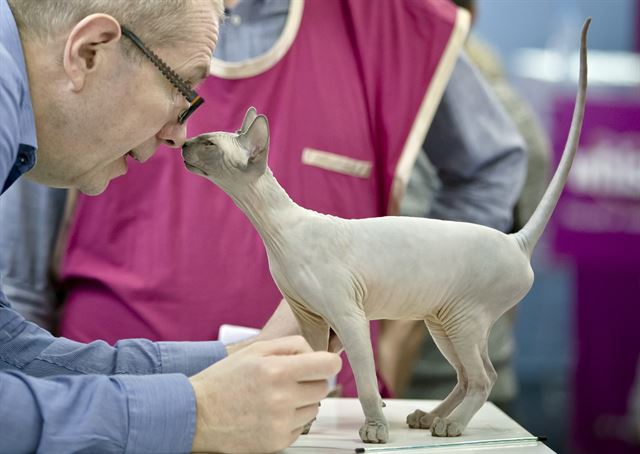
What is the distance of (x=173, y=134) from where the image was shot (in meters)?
1.04

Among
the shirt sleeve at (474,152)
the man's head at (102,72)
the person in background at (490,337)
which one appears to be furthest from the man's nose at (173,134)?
the person in background at (490,337)

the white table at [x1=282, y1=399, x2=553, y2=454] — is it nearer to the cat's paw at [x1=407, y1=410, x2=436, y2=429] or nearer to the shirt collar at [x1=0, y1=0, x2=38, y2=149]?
the cat's paw at [x1=407, y1=410, x2=436, y2=429]

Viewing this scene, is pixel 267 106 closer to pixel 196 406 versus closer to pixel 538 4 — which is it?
pixel 196 406

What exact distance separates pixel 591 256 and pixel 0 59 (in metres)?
2.28

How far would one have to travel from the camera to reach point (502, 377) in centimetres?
201

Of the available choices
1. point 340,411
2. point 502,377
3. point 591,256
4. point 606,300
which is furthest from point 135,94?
point 606,300

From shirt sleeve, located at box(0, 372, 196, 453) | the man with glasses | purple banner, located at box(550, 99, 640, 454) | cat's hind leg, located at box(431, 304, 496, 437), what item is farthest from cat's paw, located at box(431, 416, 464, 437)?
purple banner, located at box(550, 99, 640, 454)

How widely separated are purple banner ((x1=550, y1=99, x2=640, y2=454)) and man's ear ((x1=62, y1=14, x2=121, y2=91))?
199cm

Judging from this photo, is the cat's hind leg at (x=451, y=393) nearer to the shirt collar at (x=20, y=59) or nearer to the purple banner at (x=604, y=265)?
the shirt collar at (x=20, y=59)

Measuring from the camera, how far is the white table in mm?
942

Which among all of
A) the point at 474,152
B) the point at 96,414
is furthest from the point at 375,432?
the point at 474,152

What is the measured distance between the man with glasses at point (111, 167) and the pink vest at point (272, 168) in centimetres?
38

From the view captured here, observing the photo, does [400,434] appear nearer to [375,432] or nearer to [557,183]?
[375,432]

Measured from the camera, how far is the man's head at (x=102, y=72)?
2.99ft
